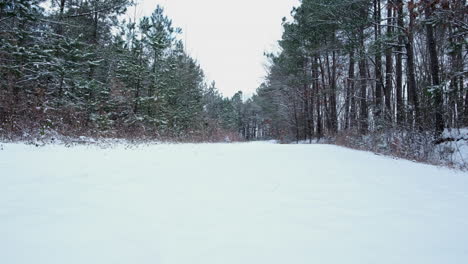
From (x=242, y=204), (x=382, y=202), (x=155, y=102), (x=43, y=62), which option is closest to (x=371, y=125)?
(x=382, y=202)

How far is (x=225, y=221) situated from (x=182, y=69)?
15.3m

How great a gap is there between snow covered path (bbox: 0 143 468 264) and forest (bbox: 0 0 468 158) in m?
4.94

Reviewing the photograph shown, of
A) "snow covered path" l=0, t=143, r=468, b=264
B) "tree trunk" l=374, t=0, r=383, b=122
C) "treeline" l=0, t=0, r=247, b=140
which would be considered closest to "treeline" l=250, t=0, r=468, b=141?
"tree trunk" l=374, t=0, r=383, b=122

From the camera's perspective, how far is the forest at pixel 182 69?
597 cm

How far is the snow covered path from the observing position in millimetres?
914

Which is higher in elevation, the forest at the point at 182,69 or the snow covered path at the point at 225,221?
the forest at the point at 182,69

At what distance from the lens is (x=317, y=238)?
1061 millimetres

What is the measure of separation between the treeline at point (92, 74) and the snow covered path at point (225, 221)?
6.30 m

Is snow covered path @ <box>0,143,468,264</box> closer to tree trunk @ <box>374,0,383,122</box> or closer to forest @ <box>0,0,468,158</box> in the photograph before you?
forest @ <box>0,0,468,158</box>

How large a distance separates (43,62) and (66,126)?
2.42 metres

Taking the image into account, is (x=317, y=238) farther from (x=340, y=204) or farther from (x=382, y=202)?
(x=382, y=202)

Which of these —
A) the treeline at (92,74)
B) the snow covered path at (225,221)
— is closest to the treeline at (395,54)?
the snow covered path at (225,221)

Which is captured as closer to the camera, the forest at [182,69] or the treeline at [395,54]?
the treeline at [395,54]

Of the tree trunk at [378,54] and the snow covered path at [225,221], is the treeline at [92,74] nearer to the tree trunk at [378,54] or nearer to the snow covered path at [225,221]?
the snow covered path at [225,221]
